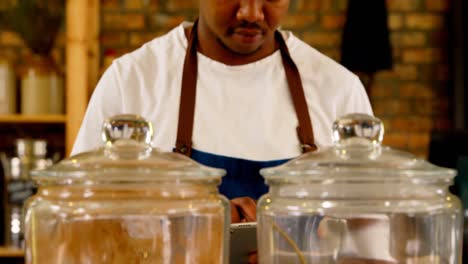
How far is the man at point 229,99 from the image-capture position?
1.52 metres

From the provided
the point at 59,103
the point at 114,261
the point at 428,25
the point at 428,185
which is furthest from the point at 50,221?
the point at 428,25

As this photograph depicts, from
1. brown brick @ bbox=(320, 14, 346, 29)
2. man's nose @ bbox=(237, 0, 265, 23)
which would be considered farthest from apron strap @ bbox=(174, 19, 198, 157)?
brown brick @ bbox=(320, 14, 346, 29)

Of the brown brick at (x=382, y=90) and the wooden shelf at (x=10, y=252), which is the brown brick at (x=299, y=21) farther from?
the wooden shelf at (x=10, y=252)

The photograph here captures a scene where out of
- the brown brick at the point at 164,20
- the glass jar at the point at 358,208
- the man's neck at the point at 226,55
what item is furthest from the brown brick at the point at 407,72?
the glass jar at the point at 358,208

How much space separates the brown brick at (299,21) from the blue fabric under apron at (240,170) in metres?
1.30

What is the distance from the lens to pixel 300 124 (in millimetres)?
1567

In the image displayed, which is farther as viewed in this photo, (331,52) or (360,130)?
(331,52)

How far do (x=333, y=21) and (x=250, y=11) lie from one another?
144 centimetres

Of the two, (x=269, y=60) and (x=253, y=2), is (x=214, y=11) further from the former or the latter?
(x=269, y=60)

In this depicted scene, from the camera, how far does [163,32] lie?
2719mm

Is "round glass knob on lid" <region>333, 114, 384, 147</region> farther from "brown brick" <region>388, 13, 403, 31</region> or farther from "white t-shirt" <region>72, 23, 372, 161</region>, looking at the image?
"brown brick" <region>388, 13, 403, 31</region>

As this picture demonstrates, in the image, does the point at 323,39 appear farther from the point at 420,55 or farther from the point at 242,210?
the point at 242,210

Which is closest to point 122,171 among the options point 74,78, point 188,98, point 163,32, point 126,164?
point 126,164

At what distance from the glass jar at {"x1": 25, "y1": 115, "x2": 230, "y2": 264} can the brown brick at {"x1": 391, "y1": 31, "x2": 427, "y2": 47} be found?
7.46 ft
